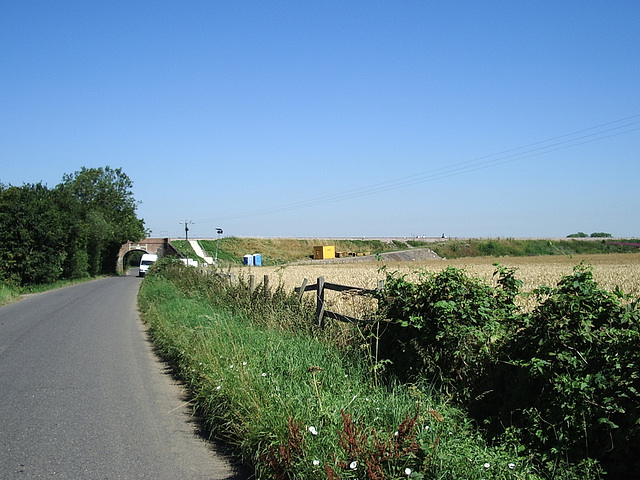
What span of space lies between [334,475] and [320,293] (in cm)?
533

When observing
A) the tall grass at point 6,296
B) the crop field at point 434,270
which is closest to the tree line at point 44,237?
the tall grass at point 6,296

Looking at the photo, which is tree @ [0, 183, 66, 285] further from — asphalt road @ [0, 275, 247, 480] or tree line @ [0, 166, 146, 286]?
asphalt road @ [0, 275, 247, 480]

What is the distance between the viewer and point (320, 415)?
4742 millimetres

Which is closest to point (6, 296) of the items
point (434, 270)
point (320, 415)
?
point (434, 270)

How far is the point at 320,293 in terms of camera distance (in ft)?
→ 30.0

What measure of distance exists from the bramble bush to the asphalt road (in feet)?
7.79

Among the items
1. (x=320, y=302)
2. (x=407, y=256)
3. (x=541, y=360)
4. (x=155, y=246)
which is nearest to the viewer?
(x=541, y=360)

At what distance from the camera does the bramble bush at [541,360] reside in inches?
162

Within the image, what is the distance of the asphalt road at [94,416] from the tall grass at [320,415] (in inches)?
16.1

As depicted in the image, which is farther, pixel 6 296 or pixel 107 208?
pixel 107 208

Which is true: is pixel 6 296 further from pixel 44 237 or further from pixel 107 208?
pixel 107 208

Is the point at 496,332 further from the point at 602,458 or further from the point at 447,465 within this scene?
the point at 447,465

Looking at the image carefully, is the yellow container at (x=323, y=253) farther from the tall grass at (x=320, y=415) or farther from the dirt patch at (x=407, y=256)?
the tall grass at (x=320, y=415)

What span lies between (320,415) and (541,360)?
1885 mm
